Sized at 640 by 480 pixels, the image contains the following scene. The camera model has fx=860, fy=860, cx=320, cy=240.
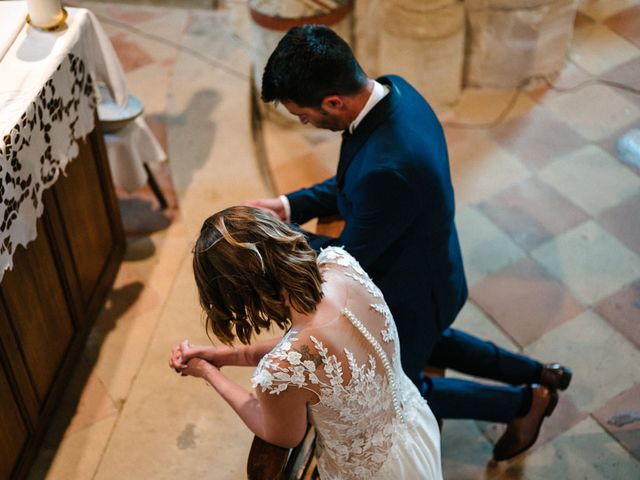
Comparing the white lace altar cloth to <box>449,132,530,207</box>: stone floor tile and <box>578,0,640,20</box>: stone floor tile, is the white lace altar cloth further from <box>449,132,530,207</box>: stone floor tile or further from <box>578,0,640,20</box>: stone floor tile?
<box>578,0,640,20</box>: stone floor tile

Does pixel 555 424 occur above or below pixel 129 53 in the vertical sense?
below

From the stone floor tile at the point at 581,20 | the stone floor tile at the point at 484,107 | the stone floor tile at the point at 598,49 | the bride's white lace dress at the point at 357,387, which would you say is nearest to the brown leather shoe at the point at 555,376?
the bride's white lace dress at the point at 357,387

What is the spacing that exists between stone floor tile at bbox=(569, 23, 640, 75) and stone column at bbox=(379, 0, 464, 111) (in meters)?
0.76

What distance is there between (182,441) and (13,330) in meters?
0.79

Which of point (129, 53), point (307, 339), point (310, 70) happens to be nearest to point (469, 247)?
point (310, 70)

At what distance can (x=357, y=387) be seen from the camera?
2107 millimetres

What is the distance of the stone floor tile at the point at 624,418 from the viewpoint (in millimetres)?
3254

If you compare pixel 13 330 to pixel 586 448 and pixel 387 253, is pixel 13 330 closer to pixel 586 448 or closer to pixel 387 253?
pixel 387 253

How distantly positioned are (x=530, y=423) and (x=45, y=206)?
191cm

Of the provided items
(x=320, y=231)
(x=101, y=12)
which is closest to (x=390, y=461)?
(x=320, y=231)

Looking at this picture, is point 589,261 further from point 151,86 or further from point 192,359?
point 151,86

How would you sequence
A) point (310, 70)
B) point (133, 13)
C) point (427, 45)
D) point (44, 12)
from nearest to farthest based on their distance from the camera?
point (310, 70) < point (44, 12) < point (427, 45) < point (133, 13)

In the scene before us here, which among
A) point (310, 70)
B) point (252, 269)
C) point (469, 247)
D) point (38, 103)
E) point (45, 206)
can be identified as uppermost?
point (310, 70)

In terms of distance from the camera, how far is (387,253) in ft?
8.55
